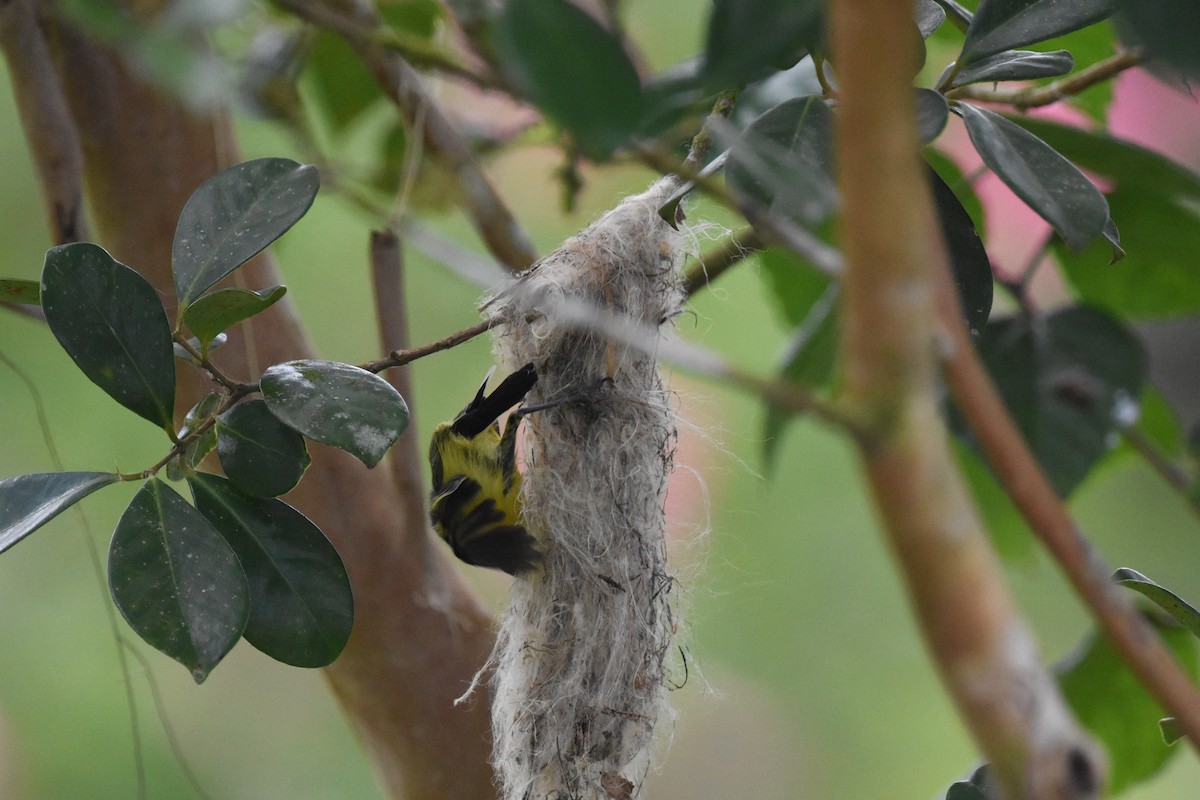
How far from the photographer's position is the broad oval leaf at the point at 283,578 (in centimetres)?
56

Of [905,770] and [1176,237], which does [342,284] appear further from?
[1176,237]

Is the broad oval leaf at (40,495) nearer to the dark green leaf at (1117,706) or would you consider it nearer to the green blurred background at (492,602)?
the dark green leaf at (1117,706)

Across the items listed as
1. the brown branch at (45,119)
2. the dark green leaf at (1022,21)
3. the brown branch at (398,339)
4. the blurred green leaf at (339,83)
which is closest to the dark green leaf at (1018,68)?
the dark green leaf at (1022,21)

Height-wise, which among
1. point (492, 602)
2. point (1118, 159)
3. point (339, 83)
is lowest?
point (1118, 159)

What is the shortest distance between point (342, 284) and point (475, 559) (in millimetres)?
1488

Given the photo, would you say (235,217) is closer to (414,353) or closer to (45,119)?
(414,353)

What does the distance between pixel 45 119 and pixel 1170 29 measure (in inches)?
31.8

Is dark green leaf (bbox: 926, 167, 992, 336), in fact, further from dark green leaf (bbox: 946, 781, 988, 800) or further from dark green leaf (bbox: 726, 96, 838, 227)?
dark green leaf (bbox: 946, 781, 988, 800)

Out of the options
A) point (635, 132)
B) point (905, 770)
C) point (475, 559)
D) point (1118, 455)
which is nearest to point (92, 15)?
point (475, 559)

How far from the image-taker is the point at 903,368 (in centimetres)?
24

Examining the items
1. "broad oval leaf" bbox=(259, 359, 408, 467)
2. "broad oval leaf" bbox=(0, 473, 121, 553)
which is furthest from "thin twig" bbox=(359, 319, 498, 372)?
"broad oval leaf" bbox=(0, 473, 121, 553)

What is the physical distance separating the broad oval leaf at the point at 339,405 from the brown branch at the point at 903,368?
297 mm

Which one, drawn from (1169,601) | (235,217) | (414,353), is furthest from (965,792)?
(235,217)

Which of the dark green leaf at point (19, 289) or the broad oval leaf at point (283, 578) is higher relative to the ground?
the dark green leaf at point (19, 289)
